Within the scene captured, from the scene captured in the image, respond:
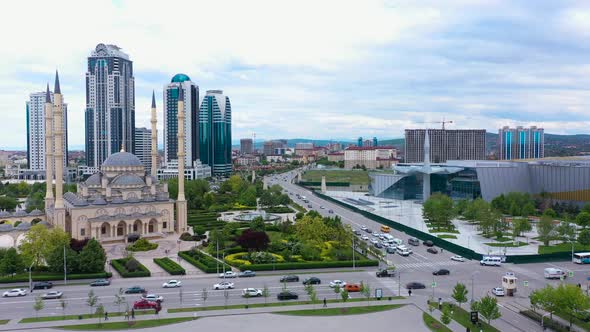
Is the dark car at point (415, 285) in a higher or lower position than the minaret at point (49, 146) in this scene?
lower

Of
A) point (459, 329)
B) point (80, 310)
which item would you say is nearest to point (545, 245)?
point (459, 329)

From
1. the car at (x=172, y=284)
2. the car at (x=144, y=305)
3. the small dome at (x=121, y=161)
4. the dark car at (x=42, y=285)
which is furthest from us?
the small dome at (x=121, y=161)

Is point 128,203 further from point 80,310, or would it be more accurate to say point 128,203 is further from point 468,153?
point 468,153

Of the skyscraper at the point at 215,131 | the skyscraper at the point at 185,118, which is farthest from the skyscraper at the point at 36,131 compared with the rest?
the skyscraper at the point at 215,131

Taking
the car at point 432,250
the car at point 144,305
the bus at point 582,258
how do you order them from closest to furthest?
the car at point 144,305 → the bus at point 582,258 → the car at point 432,250

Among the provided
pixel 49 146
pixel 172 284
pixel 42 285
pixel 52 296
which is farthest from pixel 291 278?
pixel 49 146

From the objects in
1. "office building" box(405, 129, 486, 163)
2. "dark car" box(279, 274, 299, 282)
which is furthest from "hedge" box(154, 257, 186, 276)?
"office building" box(405, 129, 486, 163)

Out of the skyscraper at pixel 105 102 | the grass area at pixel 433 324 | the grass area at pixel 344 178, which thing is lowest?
the grass area at pixel 433 324

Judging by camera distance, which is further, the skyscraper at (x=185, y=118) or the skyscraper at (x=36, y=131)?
the skyscraper at (x=185, y=118)

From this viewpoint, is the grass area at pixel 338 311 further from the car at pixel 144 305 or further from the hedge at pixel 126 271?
the hedge at pixel 126 271
